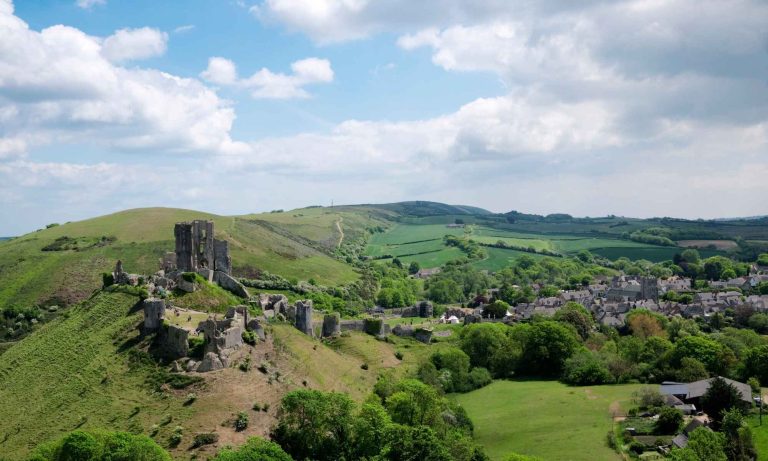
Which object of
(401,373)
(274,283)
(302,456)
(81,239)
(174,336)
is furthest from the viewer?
(81,239)

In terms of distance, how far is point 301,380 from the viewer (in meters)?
61.1

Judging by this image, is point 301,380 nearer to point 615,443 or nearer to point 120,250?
point 615,443

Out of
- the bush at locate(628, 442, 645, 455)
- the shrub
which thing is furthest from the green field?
the shrub

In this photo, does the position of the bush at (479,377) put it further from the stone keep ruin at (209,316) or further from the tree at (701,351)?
the tree at (701,351)

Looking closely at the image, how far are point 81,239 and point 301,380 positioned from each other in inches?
4953

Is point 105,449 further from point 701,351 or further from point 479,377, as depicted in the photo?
point 701,351

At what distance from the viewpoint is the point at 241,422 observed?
49.7m

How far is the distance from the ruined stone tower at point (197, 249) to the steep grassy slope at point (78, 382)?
11382mm

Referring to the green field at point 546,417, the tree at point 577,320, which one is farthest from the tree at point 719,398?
the tree at point 577,320

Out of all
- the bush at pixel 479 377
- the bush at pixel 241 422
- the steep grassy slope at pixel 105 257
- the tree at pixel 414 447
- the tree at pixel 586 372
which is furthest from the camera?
the steep grassy slope at pixel 105 257

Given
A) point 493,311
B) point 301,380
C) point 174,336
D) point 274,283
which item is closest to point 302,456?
point 301,380

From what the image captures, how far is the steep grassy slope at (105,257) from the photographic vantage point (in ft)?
436

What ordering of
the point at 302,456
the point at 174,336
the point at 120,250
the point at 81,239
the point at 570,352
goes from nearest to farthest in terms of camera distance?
the point at 302,456
the point at 174,336
the point at 570,352
the point at 120,250
the point at 81,239

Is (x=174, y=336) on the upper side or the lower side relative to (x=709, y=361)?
upper
